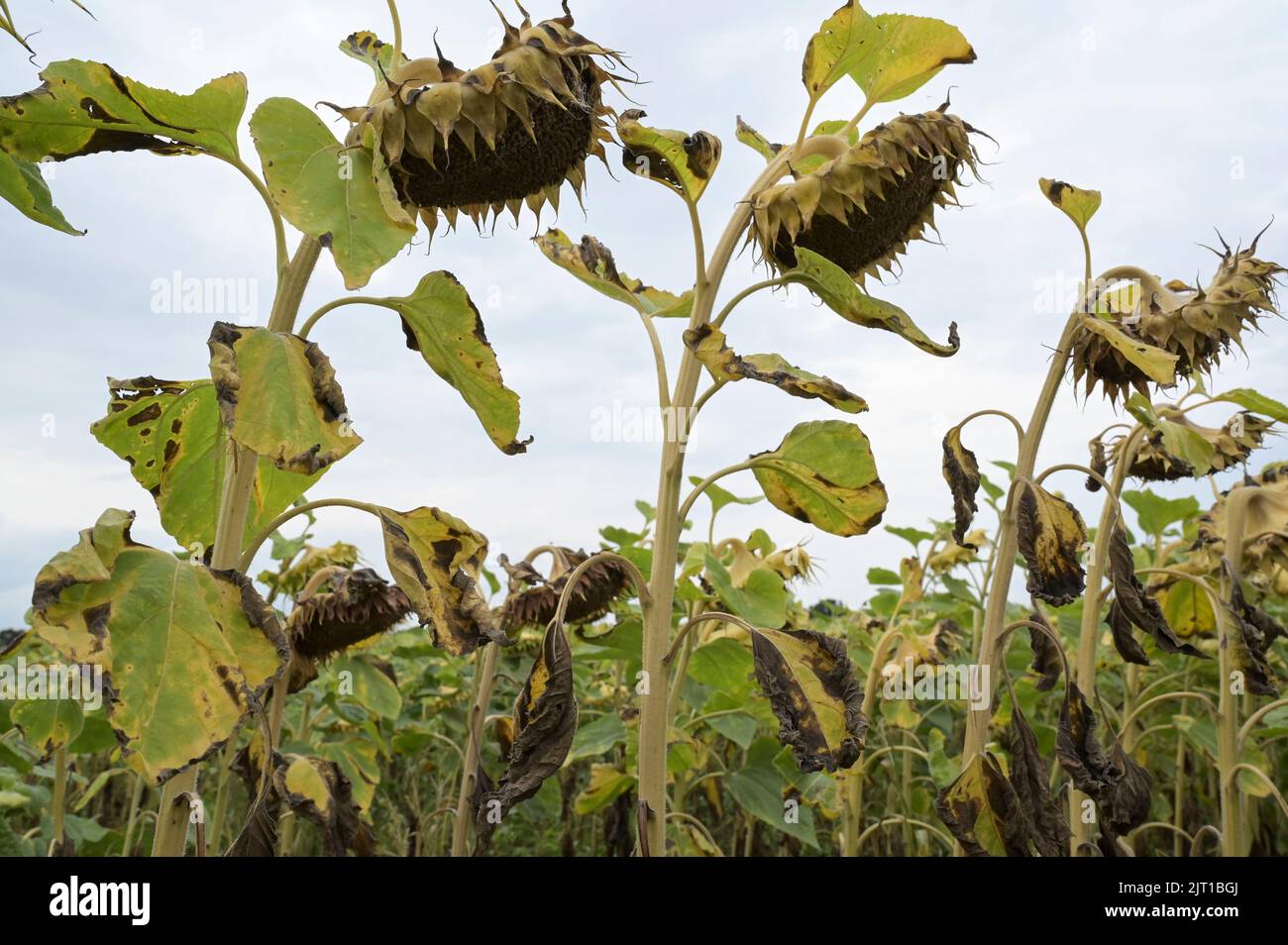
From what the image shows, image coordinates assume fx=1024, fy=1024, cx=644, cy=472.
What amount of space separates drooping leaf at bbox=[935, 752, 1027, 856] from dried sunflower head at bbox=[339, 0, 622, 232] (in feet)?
4.62

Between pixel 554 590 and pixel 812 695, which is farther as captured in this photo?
pixel 554 590

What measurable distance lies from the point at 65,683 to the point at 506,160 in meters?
0.93

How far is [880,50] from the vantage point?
181 cm

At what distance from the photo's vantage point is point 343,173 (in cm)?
139

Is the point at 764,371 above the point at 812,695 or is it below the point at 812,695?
above

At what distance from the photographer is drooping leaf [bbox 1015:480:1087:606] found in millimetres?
2088

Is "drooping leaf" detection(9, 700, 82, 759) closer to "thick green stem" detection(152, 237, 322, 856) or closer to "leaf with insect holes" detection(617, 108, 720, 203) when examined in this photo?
"thick green stem" detection(152, 237, 322, 856)

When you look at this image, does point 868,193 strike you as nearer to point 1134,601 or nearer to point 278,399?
point 278,399

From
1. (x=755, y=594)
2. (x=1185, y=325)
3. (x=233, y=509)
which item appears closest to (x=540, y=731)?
(x=233, y=509)

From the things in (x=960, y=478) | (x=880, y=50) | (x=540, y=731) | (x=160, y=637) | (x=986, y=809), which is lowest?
(x=986, y=809)

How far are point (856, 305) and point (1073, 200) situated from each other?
106 cm

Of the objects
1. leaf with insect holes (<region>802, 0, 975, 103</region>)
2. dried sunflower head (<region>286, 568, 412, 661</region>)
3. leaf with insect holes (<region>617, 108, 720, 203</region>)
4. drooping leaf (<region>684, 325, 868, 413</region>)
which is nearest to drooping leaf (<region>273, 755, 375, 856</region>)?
dried sunflower head (<region>286, 568, 412, 661</region>)

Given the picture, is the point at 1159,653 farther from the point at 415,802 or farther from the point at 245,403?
the point at 245,403

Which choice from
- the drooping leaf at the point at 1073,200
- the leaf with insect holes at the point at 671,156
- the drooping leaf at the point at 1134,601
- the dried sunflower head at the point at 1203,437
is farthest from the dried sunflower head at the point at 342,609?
the dried sunflower head at the point at 1203,437
